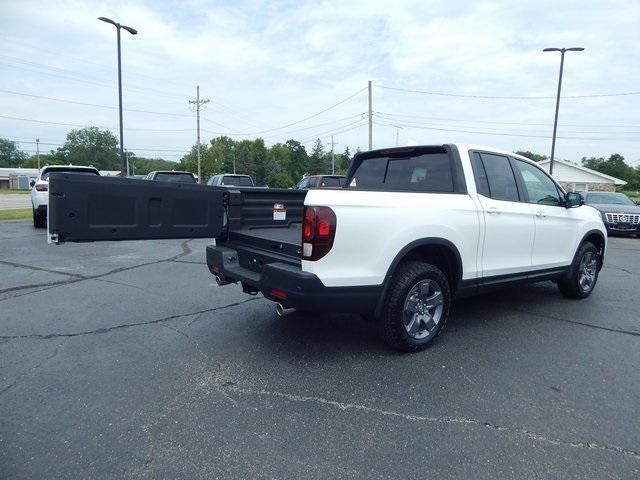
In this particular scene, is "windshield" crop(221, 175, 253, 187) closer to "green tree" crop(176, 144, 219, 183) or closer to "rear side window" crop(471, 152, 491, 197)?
"rear side window" crop(471, 152, 491, 197)

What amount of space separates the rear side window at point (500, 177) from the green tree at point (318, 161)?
94.8 metres

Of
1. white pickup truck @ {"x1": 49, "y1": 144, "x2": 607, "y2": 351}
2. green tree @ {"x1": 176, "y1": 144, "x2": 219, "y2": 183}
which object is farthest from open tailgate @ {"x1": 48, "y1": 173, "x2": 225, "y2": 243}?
green tree @ {"x1": 176, "y1": 144, "x2": 219, "y2": 183}

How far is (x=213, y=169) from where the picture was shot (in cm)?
9388

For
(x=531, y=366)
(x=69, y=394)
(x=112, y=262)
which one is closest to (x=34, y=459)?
(x=69, y=394)

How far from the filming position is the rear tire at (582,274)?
5.92 meters

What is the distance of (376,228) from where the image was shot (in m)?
3.53

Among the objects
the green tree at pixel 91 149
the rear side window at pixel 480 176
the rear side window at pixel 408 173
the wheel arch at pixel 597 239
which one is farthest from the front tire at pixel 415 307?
the green tree at pixel 91 149

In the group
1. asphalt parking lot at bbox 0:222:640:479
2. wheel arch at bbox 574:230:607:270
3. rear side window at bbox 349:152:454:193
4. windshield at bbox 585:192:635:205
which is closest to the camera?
asphalt parking lot at bbox 0:222:640:479

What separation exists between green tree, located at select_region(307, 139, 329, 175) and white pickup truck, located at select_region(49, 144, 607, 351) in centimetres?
9475

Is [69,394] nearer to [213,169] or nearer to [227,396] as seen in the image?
[227,396]

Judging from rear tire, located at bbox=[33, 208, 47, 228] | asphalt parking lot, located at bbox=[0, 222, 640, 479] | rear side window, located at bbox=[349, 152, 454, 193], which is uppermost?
rear side window, located at bbox=[349, 152, 454, 193]

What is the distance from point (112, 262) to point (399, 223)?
252 inches

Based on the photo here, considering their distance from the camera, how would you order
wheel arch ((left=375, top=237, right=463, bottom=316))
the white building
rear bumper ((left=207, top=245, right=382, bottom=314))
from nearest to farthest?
rear bumper ((left=207, top=245, right=382, bottom=314)) → wheel arch ((left=375, top=237, right=463, bottom=316)) → the white building

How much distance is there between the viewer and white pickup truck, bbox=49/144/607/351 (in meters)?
3.38
